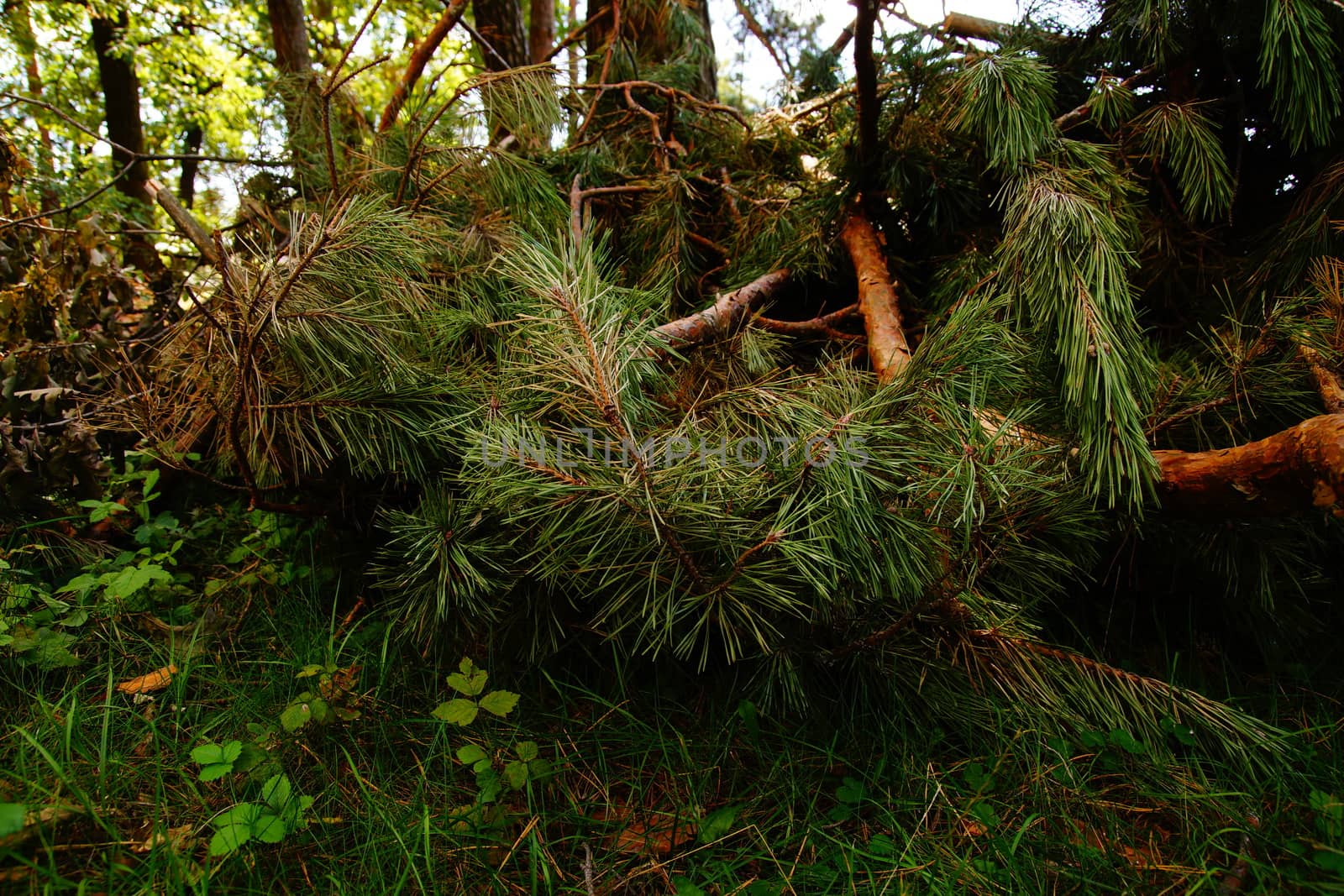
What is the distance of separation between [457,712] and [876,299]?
1194mm

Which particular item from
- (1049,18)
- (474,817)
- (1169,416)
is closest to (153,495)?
(474,817)

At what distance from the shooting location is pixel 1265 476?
3.14 feet

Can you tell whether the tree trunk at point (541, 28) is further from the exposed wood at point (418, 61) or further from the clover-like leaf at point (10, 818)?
the clover-like leaf at point (10, 818)

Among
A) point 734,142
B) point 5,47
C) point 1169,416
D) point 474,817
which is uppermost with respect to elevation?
point 5,47

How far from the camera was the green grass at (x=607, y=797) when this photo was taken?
889 mm

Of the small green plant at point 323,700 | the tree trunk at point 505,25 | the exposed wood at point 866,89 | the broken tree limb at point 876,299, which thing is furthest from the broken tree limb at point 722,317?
the tree trunk at point 505,25

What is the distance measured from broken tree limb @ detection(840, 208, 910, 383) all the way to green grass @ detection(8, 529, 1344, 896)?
689 millimetres

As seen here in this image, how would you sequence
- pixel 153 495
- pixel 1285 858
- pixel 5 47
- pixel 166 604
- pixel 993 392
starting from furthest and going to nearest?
pixel 5 47 < pixel 153 495 < pixel 166 604 < pixel 993 392 < pixel 1285 858

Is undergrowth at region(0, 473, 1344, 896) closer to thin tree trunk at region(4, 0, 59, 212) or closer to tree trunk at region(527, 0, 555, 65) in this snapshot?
thin tree trunk at region(4, 0, 59, 212)

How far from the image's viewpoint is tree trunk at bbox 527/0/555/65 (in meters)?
3.62

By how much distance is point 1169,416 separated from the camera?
3.90 feet

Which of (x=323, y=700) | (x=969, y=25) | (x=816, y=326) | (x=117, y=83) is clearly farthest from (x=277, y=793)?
(x=117, y=83)

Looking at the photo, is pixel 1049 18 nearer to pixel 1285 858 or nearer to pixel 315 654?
pixel 1285 858

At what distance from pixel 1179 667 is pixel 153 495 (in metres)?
2.14
